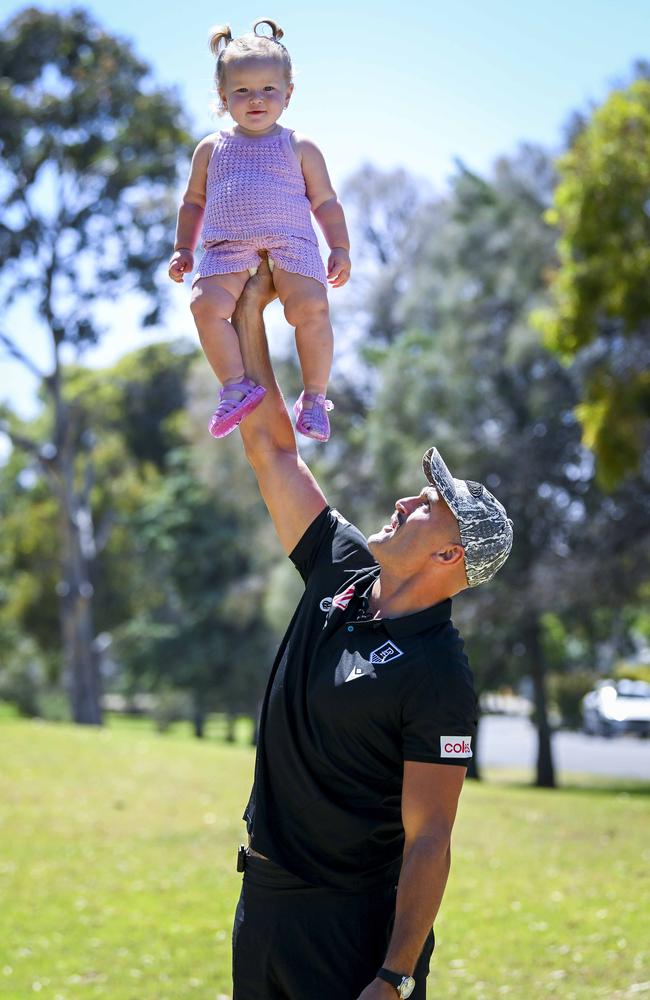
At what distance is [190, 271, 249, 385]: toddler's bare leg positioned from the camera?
9.88 feet

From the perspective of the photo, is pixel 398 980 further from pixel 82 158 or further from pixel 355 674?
pixel 82 158

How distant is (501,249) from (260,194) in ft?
63.8

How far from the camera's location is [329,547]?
319 centimetres

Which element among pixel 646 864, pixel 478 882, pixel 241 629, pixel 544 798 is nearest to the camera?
pixel 478 882

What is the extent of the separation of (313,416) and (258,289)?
1.11 ft

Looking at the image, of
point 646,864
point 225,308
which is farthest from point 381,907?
point 646,864

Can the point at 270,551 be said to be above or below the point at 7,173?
below

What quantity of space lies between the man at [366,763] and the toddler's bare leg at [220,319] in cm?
53

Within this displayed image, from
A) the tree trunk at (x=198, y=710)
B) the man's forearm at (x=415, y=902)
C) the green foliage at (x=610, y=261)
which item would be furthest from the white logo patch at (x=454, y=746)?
the tree trunk at (x=198, y=710)

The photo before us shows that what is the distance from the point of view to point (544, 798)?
1694cm

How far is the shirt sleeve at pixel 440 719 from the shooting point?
8.75 ft

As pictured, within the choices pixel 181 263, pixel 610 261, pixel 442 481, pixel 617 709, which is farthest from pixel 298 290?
pixel 617 709

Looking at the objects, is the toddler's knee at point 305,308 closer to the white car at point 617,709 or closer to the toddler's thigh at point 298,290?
the toddler's thigh at point 298,290

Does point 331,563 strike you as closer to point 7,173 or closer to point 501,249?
point 501,249
